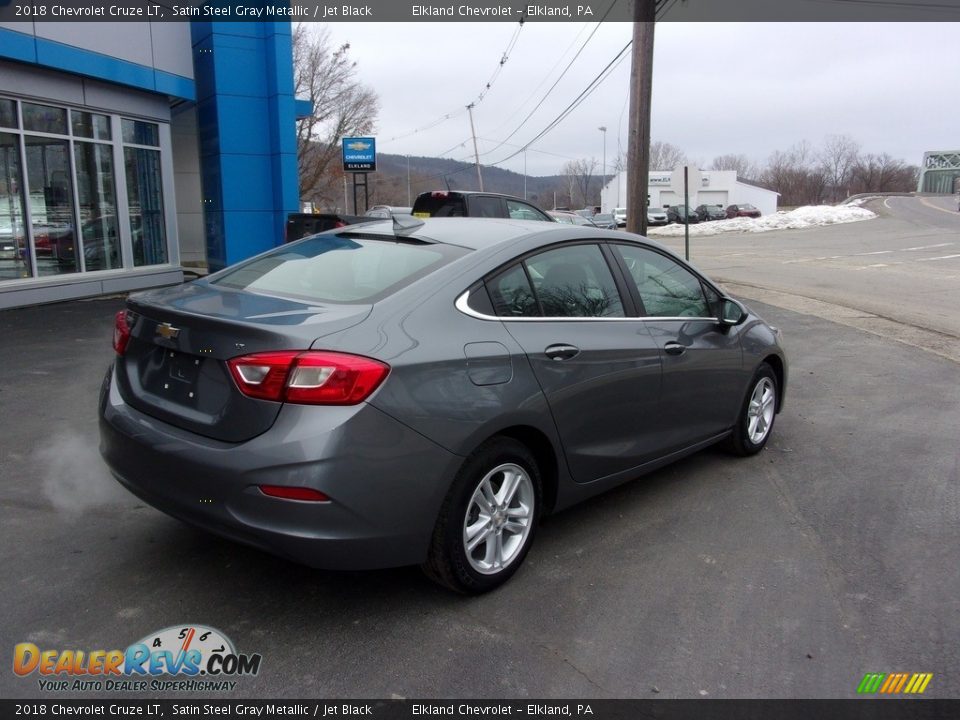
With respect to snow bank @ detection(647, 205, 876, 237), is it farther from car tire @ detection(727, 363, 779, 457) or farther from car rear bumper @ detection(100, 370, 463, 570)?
car rear bumper @ detection(100, 370, 463, 570)

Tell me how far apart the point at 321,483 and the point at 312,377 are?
0.40 m

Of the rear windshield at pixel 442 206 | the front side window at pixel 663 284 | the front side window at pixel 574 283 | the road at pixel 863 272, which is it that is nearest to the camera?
the front side window at pixel 574 283

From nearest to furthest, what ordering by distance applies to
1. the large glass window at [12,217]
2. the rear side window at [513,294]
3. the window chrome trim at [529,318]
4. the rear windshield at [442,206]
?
the window chrome trim at [529,318] < the rear side window at [513,294] < the large glass window at [12,217] < the rear windshield at [442,206]

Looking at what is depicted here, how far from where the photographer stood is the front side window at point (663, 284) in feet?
15.1

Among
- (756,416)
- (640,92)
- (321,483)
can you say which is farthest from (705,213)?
(321,483)

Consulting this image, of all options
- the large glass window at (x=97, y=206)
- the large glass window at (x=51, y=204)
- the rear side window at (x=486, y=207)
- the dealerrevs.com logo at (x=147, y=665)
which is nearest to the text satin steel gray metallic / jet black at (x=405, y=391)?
the dealerrevs.com logo at (x=147, y=665)

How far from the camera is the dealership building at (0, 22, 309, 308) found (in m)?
12.2

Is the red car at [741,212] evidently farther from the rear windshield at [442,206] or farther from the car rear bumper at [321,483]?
the car rear bumper at [321,483]

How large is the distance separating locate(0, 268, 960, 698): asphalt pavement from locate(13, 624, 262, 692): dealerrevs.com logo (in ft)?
0.18

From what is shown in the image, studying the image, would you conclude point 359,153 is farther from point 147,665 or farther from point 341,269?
point 147,665

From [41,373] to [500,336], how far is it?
19.3 ft

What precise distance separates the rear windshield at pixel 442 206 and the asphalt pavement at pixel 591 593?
24.8 feet
